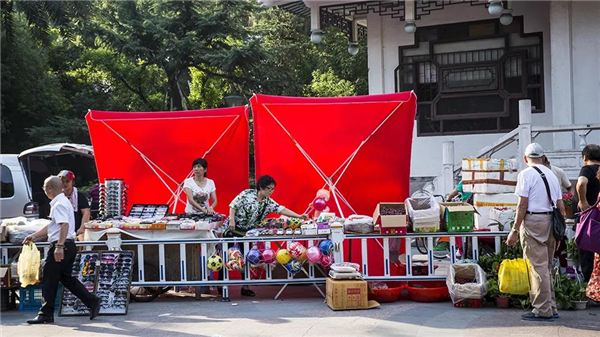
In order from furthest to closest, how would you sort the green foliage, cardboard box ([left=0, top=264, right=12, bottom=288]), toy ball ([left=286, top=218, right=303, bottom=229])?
the green foliage
toy ball ([left=286, top=218, right=303, bottom=229])
cardboard box ([left=0, top=264, right=12, bottom=288])

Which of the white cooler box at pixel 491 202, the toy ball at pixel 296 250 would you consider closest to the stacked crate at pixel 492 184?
the white cooler box at pixel 491 202

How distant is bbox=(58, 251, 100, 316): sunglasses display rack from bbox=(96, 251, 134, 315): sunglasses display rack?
0.25 ft

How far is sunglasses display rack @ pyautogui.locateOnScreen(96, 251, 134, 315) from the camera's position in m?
8.39

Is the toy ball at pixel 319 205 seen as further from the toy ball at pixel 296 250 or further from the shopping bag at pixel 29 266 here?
the shopping bag at pixel 29 266

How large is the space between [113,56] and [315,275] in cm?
2048

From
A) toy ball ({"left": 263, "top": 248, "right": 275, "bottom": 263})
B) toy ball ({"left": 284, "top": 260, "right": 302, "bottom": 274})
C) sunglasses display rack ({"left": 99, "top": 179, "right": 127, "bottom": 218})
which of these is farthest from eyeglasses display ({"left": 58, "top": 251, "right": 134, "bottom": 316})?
toy ball ({"left": 284, "top": 260, "right": 302, "bottom": 274})

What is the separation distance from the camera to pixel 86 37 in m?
25.0

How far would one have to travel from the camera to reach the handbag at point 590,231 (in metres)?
7.30

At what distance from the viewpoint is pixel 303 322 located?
7.69 meters

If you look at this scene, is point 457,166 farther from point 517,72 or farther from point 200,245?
point 200,245

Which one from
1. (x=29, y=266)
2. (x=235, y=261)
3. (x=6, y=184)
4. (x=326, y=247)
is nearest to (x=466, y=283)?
(x=326, y=247)

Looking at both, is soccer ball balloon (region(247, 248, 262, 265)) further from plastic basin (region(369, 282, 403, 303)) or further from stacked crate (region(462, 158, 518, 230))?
stacked crate (region(462, 158, 518, 230))

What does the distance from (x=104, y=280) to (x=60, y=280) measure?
65 centimetres

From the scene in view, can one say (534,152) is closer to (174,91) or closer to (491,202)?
(491,202)
